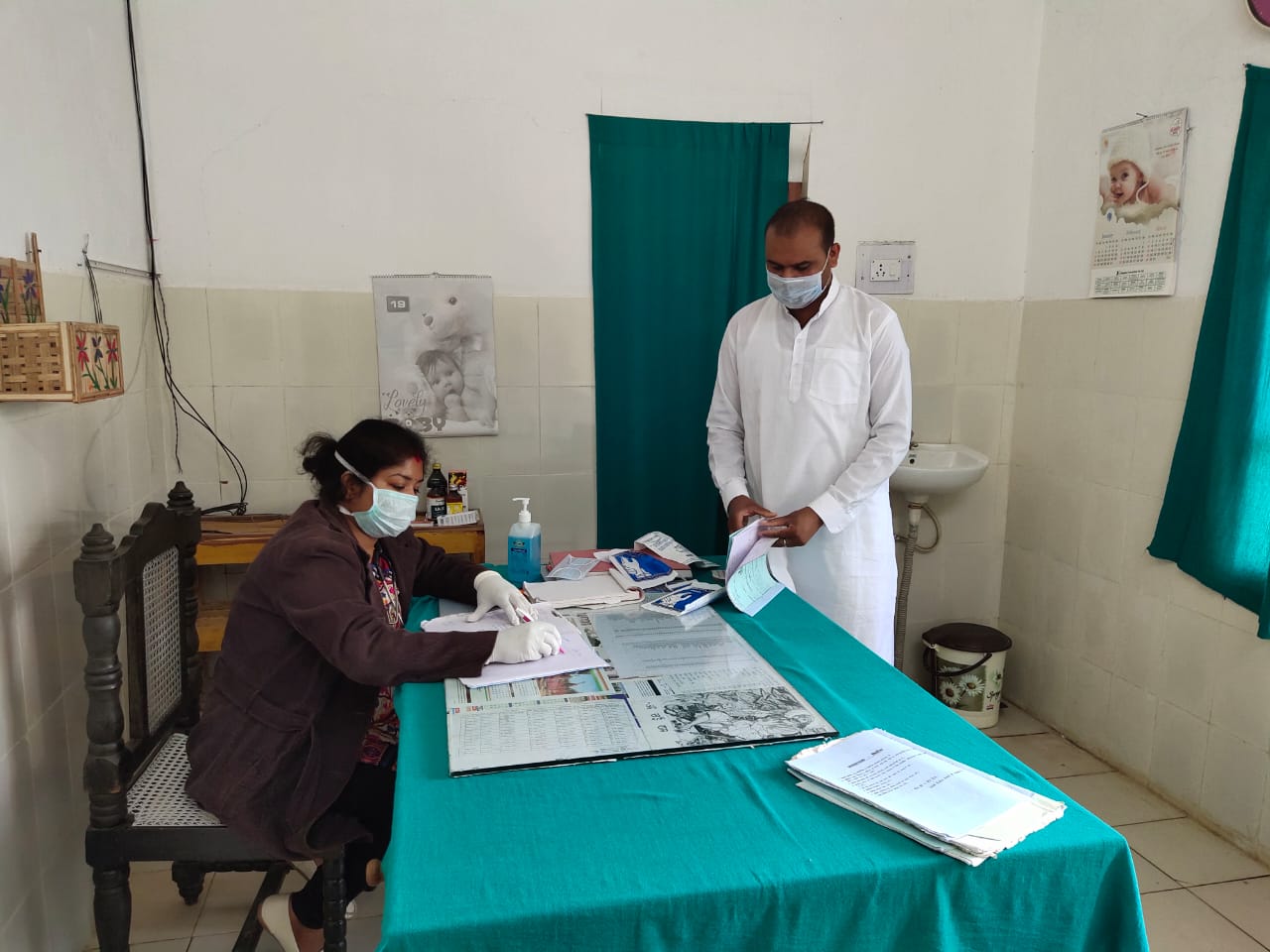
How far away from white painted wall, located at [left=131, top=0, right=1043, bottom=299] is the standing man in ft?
3.29

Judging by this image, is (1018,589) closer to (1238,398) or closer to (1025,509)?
(1025,509)

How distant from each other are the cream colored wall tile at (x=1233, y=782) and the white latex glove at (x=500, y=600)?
A: 7.05 feet

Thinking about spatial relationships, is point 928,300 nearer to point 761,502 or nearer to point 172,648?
point 761,502

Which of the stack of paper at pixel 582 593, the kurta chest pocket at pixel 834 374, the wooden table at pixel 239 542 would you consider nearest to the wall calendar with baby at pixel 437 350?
the wooden table at pixel 239 542

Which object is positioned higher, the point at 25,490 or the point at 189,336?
the point at 189,336

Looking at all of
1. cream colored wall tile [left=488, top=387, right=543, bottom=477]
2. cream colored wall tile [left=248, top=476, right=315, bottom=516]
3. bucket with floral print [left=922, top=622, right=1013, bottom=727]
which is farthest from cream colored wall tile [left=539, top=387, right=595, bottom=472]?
bucket with floral print [left=922, top=622, right=1013, bottom=727]

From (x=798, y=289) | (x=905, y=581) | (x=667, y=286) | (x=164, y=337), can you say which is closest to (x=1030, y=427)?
(x=905, y=581)

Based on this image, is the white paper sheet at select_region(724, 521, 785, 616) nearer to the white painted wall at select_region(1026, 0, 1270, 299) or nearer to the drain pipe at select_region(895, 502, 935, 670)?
the drain pipe at select_region(895, 502, 935, 670)

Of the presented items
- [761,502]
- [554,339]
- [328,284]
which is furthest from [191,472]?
Answer: [761,502]

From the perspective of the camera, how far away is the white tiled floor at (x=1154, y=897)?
2223 mm

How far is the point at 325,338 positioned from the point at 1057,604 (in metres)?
2.83

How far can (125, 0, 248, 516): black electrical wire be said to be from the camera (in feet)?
9.20

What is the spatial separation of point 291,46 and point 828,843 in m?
2.89

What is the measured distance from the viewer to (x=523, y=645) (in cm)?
166
